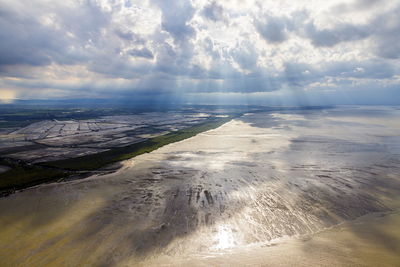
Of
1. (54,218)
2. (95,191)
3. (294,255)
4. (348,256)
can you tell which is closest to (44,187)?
(95,191)

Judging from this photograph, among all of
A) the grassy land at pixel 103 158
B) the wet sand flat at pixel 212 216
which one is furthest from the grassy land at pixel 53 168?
the wet sand flat at pixel 212 216

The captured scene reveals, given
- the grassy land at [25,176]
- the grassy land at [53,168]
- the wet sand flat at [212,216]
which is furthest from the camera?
the grassy land at [53,168]

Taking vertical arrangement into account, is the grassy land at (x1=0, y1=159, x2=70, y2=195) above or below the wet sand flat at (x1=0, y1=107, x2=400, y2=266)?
above

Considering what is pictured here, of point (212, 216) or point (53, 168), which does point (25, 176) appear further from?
point (212, 216)

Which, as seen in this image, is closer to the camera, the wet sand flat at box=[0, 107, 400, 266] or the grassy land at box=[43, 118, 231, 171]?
the wet sand flat at box=[0, 107, 400, 266]

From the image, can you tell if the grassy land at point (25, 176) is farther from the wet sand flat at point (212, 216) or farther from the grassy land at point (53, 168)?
the wet sand flat at point (212, 216)

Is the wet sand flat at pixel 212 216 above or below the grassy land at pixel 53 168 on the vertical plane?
below

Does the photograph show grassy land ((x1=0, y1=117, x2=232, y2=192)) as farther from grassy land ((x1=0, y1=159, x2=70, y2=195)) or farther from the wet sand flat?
the wet sand flat

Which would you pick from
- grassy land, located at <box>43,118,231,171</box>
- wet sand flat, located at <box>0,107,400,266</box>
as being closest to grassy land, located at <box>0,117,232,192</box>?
grassy land, located at <box>43,118,231,171</box>

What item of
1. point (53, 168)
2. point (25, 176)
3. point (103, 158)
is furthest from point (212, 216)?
point (53, 168)
